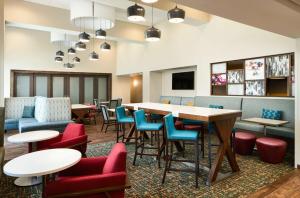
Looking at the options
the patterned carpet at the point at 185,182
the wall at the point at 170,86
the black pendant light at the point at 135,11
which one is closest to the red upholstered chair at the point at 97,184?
the patterned carpet at the point at 185,182

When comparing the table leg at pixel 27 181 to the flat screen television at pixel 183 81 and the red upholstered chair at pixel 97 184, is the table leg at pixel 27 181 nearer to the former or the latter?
the red upholstered chair at pixel 97 184

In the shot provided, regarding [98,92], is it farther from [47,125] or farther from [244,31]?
[244,31]

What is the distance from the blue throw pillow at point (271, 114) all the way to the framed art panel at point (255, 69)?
0.89 metres

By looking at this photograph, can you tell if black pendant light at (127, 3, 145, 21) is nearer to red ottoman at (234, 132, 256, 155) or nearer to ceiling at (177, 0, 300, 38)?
ceiling at (177, 0, 300, 38)

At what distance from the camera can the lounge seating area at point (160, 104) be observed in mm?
2355

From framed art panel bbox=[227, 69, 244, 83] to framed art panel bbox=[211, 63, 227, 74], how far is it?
0.71ft

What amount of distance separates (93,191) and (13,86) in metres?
9.58

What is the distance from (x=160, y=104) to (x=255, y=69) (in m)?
2.68

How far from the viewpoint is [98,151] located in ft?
14.2

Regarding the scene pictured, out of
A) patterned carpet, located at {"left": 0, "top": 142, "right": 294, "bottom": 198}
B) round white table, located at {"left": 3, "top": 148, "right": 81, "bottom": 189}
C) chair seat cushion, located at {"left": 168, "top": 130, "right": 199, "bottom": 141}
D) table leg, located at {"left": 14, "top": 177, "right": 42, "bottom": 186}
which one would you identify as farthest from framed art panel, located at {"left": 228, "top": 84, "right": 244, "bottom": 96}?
table leg, located at {"left": 14, "top": 177, "right": 42, "bottom": 186}

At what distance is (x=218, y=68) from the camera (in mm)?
5984

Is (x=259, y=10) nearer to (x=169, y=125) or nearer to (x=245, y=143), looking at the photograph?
(x=169, y=125)

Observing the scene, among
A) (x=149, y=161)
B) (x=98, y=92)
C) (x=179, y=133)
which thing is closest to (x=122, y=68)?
(x=98, y=92)

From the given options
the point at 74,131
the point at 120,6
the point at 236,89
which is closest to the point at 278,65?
the point at 236,89
